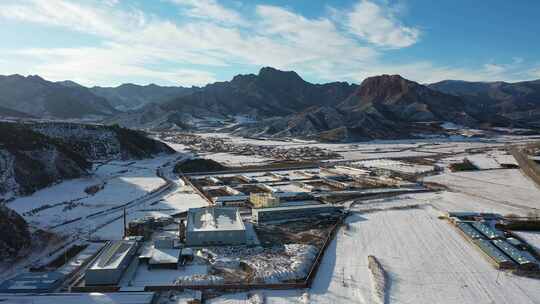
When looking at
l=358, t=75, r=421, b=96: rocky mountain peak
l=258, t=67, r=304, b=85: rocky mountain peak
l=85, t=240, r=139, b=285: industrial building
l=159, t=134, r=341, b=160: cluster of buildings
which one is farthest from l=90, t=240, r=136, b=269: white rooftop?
l=258, t=67, r=304, b=85: rocky mountain peak

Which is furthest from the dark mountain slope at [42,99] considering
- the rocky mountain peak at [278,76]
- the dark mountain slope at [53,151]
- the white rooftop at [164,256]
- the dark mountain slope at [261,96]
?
the white rooftop at [164,256]

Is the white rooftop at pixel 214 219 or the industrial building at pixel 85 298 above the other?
the white rooftop at pixel 214 219

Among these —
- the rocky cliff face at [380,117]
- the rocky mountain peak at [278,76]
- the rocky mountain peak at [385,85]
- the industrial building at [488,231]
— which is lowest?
the industrial building at [488,231]

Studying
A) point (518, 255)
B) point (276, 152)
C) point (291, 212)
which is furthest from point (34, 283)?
point (276, 152)

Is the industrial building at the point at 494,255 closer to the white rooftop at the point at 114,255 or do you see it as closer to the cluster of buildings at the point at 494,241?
the cluster of buildings at the point at 494,241

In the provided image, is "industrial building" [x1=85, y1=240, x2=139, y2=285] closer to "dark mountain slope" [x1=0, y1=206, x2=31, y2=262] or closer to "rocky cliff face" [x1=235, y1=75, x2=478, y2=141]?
"dark mountain slope" [x1=0, y1=206, x2=31, y2=262]

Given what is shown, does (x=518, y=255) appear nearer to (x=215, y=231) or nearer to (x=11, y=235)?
(x=215, y=231)
